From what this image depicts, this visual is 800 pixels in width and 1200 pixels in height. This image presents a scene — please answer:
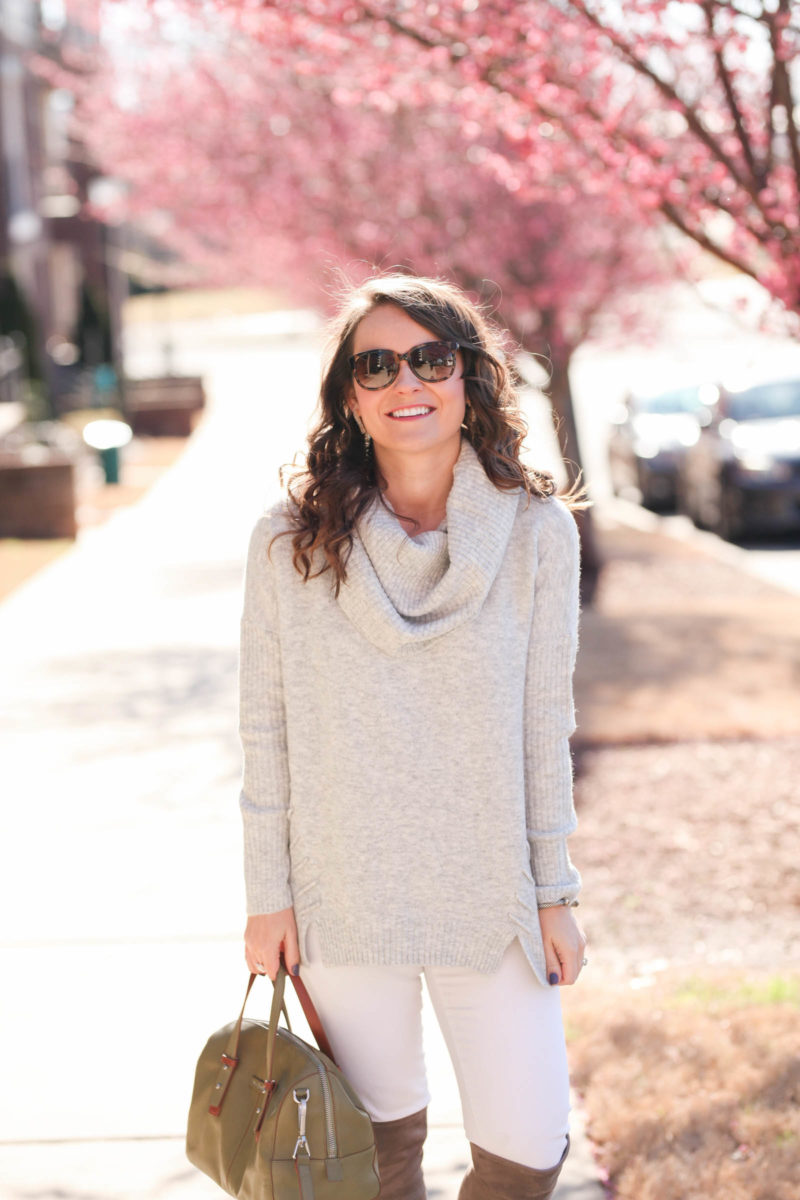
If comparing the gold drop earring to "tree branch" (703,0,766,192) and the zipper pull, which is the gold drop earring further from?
"tree branch" (703,0,766,192)

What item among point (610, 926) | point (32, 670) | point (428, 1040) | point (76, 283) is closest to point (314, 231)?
point (32, 670)

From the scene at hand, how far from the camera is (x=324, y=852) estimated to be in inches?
95.6

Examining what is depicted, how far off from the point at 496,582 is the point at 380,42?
524 centimetres

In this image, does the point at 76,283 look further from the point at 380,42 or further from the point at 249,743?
the point at 249,743

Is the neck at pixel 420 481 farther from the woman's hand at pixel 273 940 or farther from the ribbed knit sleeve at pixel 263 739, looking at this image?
the woman's hand at pixel 273 940

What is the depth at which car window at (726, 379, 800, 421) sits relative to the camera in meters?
15.6

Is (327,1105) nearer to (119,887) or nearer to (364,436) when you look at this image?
Result: (364,436)

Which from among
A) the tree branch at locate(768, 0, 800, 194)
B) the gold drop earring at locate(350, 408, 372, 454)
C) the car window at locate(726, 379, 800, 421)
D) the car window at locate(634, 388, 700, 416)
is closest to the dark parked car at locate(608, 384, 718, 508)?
the car window at locate(634, 388, 700, 416)

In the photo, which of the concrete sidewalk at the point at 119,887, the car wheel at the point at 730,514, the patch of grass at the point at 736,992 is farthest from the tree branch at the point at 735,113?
the car wheel at the point at 730,514

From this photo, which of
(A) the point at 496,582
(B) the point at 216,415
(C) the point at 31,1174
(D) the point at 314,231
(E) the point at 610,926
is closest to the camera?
(A) the point at 496,582

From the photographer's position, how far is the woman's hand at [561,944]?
2.38 metres

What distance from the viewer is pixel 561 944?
7.80 ft

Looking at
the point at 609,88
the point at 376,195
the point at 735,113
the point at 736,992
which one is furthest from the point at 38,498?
the point at 736,992

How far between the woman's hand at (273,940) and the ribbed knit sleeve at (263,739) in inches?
0.6
